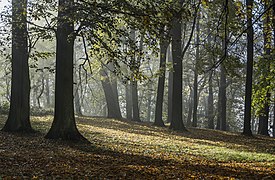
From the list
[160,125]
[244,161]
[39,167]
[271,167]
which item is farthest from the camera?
[160,125]

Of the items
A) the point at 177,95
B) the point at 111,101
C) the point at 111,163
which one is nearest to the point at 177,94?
the point at 177,95

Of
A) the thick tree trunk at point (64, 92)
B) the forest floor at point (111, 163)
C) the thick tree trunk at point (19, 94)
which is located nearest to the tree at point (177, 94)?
the forest floor at point (111, 163)

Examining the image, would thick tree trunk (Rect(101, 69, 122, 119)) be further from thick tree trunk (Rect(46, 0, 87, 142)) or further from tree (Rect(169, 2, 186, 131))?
thick tree trunk (Rect(46, 0, 87, 142))

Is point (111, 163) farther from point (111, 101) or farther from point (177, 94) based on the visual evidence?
point (111, 101)

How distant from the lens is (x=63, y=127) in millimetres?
10844

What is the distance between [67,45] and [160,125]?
507 inches

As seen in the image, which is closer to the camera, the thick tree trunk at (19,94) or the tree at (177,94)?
the thick tree trunk at (19,94)

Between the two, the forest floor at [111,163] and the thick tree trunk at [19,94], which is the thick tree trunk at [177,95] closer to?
the forest floor at [111,163]

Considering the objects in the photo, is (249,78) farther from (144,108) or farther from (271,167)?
(144,108)

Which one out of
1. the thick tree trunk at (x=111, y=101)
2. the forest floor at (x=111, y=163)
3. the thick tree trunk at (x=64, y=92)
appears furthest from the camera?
the thick tree trunk at (x=111, y=101)

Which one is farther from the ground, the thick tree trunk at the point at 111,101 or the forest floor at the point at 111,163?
the thick tree trunk at the point at 111,101

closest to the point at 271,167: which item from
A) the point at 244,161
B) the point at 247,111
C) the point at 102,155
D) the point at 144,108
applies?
the point at 244,161

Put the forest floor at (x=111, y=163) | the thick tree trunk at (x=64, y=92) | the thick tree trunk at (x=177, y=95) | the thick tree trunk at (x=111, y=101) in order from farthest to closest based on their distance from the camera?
the thick tree trunk at (x=111, y=101), the thick tree trunk at (x=177, y=95), the thick tree trunk at (x=64, y=92), the forest floor at (x=111, y=163)

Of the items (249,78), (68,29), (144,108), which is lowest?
(144,108)
